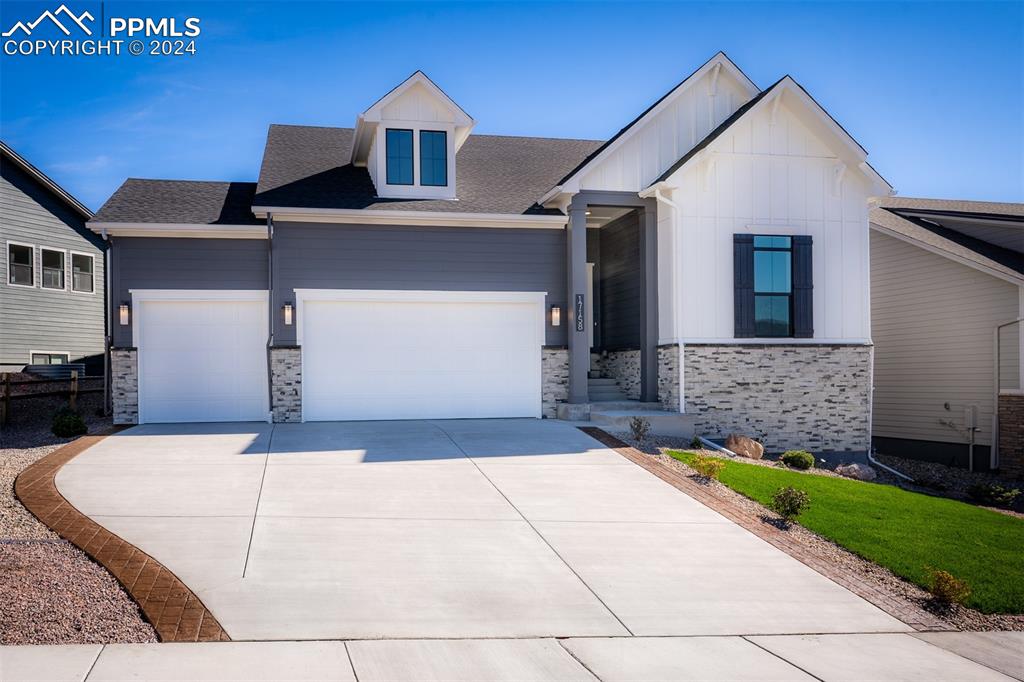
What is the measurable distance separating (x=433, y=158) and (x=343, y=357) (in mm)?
4501

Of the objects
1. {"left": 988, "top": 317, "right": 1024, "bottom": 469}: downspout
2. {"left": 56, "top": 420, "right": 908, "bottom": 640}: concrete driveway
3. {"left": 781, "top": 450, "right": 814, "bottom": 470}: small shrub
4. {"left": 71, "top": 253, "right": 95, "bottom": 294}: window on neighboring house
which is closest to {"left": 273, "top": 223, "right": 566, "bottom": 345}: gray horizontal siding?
{"left": 56, "top": 420, "right": 908, "bottom": 640}: concrete driveway

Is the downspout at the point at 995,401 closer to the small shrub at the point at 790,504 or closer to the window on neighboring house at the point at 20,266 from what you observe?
the small shrub at the point at 790,504

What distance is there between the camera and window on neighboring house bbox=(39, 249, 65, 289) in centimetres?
2464

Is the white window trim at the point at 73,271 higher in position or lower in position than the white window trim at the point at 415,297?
higher

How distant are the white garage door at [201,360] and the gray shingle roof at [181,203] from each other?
5.28 feet

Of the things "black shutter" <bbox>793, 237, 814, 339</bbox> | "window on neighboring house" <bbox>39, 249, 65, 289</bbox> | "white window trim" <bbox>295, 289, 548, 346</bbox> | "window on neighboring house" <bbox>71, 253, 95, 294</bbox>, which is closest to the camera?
"white window trim" <bbox>295, 289, 548, 346</bbox>

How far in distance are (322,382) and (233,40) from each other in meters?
6.38

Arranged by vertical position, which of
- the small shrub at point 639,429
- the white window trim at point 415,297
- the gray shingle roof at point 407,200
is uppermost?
the gray shingle roof at point 407,200

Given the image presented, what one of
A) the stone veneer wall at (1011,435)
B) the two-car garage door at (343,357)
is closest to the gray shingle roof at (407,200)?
the two-car garage door at (343,357)

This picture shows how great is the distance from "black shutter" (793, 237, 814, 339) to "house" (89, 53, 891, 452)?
0.04 metres

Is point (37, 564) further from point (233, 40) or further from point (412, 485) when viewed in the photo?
point (233, 40)

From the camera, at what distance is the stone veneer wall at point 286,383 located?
1695 cm

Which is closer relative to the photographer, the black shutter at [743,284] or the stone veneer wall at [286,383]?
the stone veneer wall at [286,383]

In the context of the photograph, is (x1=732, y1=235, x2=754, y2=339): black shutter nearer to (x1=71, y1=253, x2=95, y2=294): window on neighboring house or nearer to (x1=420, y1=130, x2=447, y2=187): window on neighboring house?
(x1=420, y1=130, x2=447, y2=187): window on neighboring house
